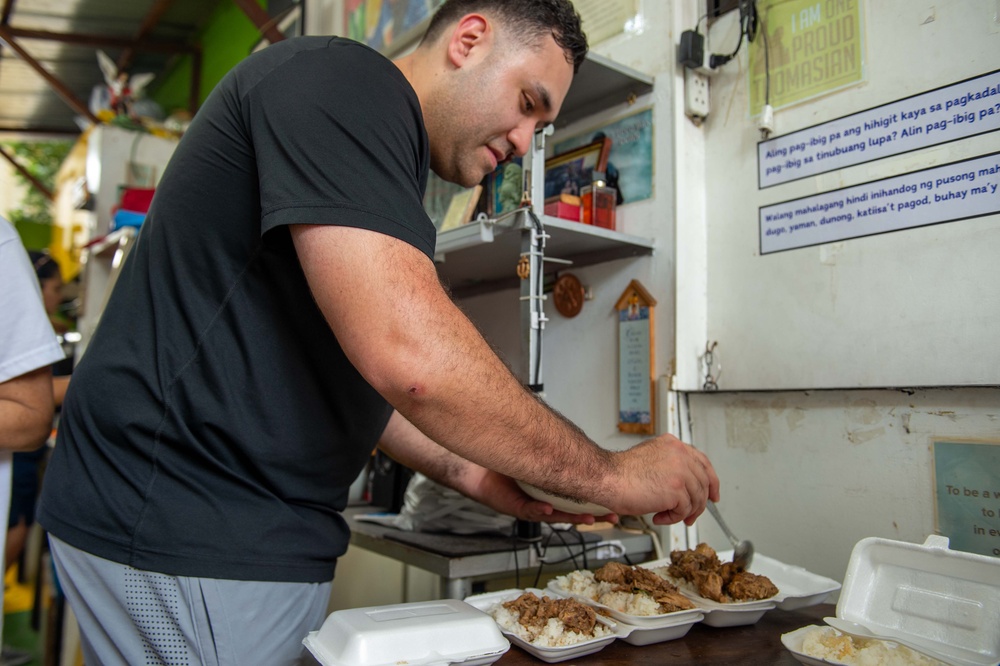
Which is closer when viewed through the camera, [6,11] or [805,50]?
[805,50]

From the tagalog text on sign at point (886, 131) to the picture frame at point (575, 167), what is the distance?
0.41m

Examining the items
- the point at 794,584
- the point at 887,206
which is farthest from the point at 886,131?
the point at 794,584

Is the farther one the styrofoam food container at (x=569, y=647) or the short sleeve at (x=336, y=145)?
the styrofoam food container at (x=569, y=647)

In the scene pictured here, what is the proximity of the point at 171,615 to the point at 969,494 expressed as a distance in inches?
50.2

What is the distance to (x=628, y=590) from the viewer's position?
43.6 inches

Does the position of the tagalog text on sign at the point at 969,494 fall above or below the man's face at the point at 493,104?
below

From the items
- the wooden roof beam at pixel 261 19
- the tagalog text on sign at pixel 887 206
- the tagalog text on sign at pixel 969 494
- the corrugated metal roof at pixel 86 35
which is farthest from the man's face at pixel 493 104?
the corrugated metal roof at pixel 86 35

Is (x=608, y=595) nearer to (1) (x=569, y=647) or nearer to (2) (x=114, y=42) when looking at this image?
(1) (x=569, y=647)

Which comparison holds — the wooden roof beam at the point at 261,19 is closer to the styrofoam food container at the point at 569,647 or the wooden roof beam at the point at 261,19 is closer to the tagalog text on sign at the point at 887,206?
the tagalog text on sign at the point at 887,206

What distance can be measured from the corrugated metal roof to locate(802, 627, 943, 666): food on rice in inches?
233

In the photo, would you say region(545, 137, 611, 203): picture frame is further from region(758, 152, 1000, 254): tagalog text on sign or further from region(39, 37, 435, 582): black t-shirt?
region(39, 37, 435, 582): black t-shirt

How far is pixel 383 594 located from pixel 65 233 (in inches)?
182

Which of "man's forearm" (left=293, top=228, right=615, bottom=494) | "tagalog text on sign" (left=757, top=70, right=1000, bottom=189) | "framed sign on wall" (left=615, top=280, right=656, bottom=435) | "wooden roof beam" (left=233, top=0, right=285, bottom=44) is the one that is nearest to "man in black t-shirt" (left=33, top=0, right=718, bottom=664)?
"man's forearm" (left=293, top=228, right=615, bottom=494)

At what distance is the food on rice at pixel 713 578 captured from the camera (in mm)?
1077
